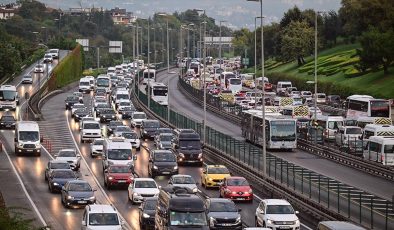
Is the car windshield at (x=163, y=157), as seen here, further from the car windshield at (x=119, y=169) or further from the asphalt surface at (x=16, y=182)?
the asphalt surface at (x=16, y=182)

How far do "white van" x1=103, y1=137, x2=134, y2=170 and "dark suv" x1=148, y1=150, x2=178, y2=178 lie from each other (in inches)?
55.5

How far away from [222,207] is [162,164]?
63.7 feet

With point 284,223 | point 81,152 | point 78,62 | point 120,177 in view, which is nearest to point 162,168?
point 120,177

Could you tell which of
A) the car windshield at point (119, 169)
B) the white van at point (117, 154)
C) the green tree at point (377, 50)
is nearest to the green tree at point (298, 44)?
the green tree at point (377, 50)

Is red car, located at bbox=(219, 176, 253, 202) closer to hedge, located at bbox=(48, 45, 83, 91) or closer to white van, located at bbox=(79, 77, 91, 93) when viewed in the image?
white van, located at bbox=(79, 77, 91, 93)

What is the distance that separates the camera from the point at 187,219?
37.8m

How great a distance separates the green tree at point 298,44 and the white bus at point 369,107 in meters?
86.0

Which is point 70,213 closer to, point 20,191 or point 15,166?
point 20,191

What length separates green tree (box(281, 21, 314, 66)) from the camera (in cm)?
18154

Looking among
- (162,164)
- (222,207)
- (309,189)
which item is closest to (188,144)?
(162,164)

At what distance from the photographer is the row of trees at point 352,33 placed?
433ft

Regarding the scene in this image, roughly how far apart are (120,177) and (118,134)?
22.3 metres

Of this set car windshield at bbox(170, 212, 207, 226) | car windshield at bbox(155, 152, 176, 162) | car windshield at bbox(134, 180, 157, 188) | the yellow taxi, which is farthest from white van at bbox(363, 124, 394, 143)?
car windshield at bbox(170, 212, 207, 226)

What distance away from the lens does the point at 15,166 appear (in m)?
69.6
